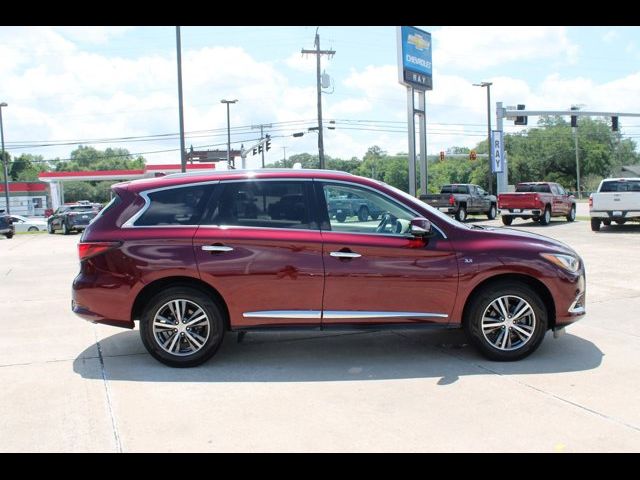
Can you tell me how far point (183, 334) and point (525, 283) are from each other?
318cm

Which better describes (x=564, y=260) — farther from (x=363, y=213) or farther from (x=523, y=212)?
(x=523, y=212)

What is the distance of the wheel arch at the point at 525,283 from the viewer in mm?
5504

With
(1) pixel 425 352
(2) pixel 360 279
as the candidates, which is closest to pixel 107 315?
(2) pixel 360 279

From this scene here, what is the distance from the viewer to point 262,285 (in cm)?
533

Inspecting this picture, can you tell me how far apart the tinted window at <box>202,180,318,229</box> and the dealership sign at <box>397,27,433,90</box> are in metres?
26.4

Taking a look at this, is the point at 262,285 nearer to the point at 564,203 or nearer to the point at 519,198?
the point at 519,198

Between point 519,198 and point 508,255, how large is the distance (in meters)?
20.1

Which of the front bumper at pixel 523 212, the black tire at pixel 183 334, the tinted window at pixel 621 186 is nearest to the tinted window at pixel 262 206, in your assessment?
the black tire at pixel 183 334

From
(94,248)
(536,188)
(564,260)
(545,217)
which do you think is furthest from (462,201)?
(94,248)

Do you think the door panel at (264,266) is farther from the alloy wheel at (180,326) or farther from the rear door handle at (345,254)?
the alloy wheel at (180,326)

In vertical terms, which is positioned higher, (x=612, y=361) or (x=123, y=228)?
(x=123, y=228)

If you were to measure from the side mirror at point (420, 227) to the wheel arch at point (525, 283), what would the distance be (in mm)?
714

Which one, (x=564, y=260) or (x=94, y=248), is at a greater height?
(x=94, y=248)

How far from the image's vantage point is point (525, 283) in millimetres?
5539
